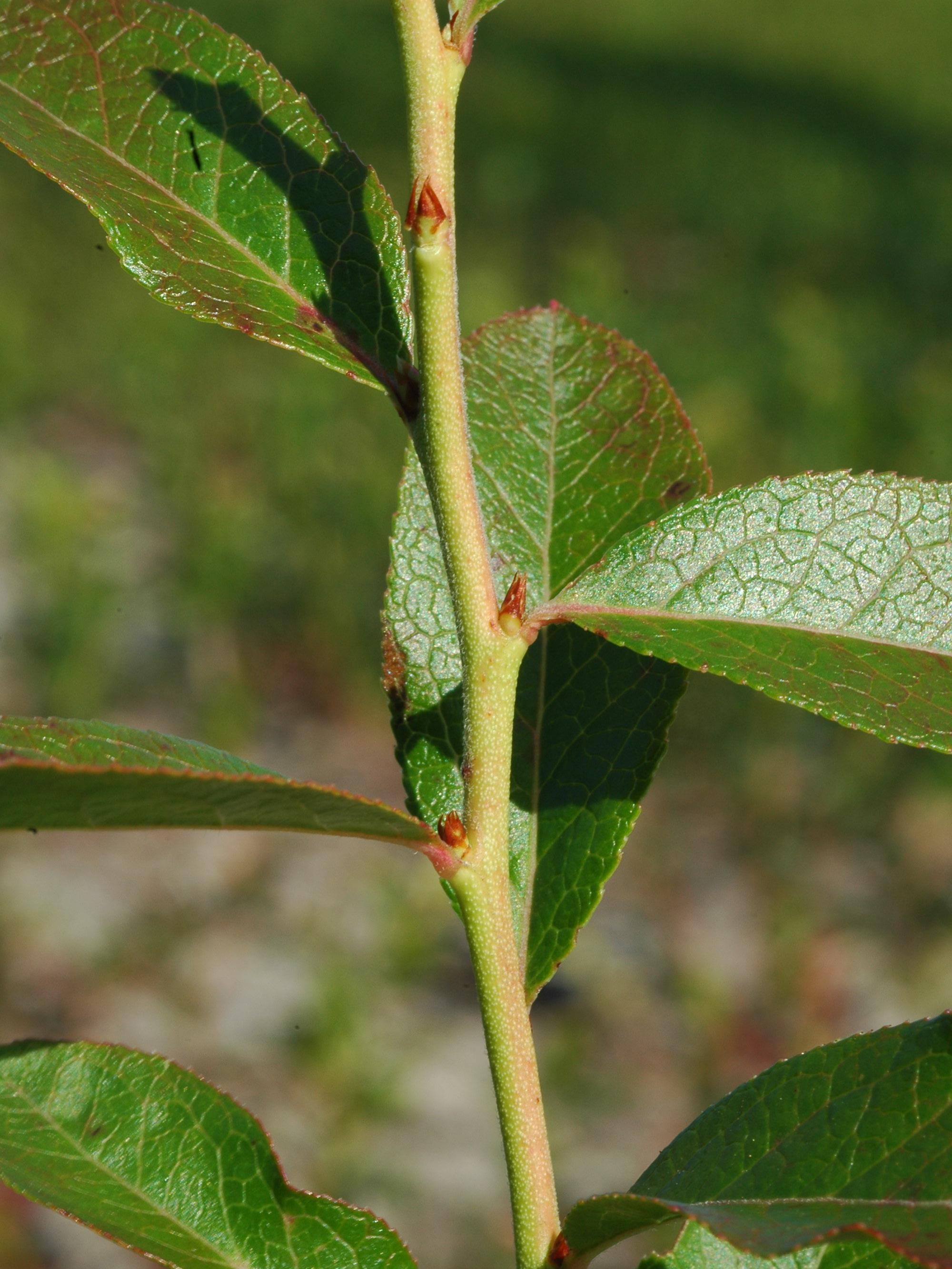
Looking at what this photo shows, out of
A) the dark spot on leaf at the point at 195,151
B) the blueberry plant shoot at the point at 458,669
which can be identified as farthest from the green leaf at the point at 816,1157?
the dark spot on leaf at the point at 195,151

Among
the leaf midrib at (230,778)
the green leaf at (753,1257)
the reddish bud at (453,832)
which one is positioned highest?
the reddish bud at (453,832)

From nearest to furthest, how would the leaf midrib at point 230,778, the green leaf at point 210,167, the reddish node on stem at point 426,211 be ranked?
the leaf midrib at point 230,778
the reddish node on stem at point 426,211
the green leaf at point 210,167

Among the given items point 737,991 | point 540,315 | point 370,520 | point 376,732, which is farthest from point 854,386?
point 540,315

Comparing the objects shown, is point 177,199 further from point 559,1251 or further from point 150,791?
point 559,1251

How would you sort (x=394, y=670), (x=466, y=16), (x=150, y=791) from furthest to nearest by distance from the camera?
(x=394, y=670)
(x=466, y=16)
(x=150, y=791)

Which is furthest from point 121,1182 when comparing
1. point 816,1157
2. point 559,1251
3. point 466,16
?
point 466,16

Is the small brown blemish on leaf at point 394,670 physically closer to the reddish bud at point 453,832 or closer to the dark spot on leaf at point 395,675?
the dark spot on leaf at point 395,675
